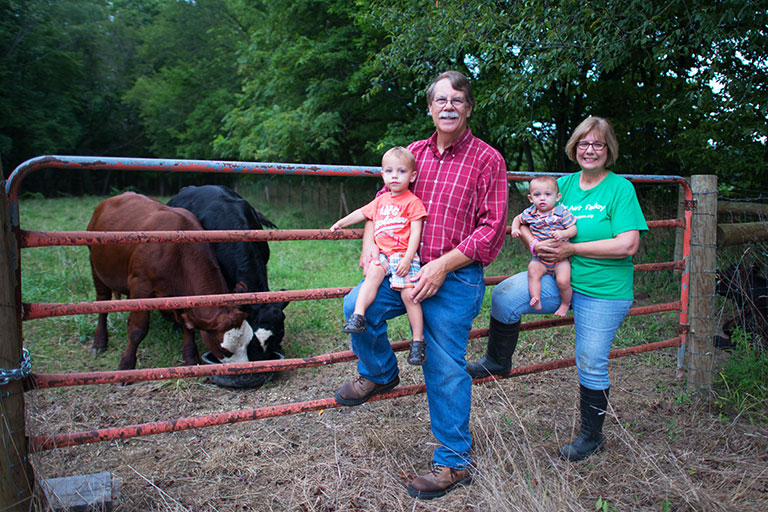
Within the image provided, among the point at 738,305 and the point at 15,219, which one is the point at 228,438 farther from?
the point at 738,305

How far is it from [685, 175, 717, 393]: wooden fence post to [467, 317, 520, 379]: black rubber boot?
5.14 feet

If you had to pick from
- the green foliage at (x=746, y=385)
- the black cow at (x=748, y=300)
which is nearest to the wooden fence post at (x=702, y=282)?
the green foliage at (x=746, y=385)

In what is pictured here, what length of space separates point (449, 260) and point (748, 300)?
3.07 m

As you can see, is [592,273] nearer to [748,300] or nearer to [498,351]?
[498,351]

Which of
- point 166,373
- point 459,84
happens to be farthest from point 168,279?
point 459,84

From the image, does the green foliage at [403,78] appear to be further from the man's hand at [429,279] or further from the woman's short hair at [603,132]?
the man's hand at [429,279]

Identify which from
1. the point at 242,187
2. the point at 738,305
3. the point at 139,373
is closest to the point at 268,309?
the point at 139,373

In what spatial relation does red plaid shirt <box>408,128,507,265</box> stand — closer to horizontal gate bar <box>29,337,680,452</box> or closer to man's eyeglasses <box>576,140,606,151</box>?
man's eyeglasses <box>576,140,606,151</box>

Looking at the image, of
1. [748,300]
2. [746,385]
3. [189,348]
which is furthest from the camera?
[189,348]

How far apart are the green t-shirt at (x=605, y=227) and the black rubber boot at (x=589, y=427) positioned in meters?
0.54

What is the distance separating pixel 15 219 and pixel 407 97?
10929 millimetres

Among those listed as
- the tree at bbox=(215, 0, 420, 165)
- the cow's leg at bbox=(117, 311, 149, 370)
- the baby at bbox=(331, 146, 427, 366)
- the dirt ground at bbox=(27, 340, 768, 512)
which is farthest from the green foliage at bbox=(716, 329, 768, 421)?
the tree at bbox=(215, 0, 420, 165)

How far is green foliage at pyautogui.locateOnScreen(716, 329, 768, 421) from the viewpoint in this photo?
10.4 ft

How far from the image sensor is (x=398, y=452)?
2754 millimetres
